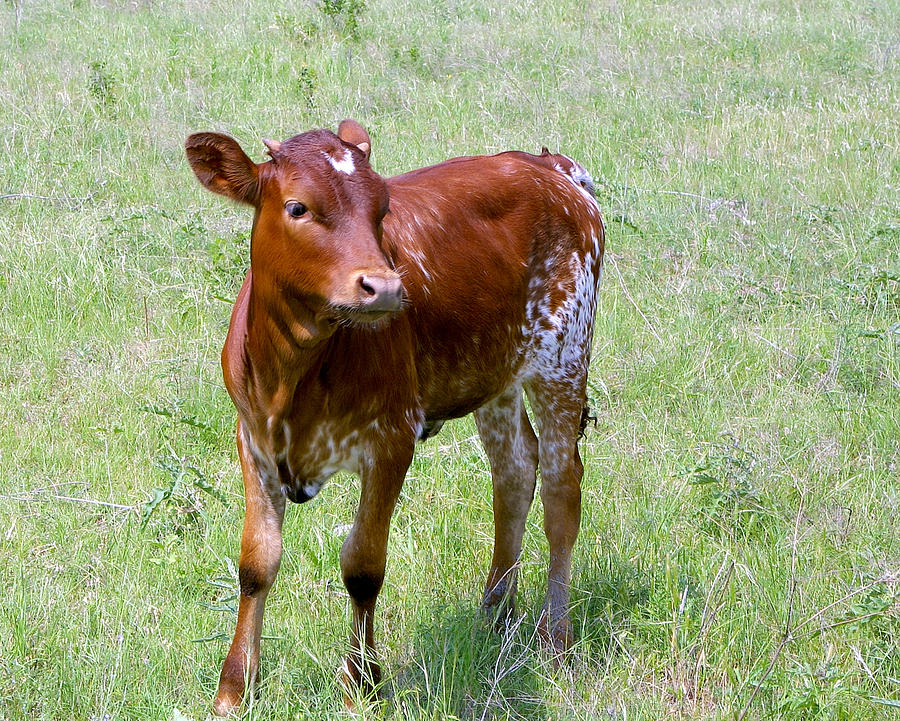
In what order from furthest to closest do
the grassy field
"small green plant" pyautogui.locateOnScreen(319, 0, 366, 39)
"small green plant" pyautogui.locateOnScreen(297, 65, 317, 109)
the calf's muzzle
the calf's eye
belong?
"small green plant" pyautogui.locateOnScreen(319, 0, 366, 39) < "small green plant" pyautogui.locateOnScreen(297, 65, 317, 109) < the grassy field < the calf's eye < the calf's muzzle

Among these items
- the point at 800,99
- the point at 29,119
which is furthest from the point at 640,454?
the point at 800,99

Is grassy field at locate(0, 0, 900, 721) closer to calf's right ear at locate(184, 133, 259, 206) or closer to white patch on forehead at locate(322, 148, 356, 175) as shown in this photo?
calf's right ear at locate(184, 133, 259, 206)

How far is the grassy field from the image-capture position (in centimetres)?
386

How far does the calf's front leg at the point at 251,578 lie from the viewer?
3602 millimetres

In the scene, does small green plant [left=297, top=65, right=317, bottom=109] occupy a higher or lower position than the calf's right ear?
lower

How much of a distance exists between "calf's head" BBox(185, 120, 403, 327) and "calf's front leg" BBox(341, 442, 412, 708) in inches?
25.1

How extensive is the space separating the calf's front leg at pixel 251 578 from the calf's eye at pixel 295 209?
2.96 feet

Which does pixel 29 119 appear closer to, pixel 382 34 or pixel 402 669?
pixel 382 34

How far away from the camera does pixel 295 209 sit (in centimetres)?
324

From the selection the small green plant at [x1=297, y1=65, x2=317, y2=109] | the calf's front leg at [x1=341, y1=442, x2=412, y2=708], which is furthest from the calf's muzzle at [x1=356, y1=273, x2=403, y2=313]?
the small green plant at [x1=297, y1=65, x2=317, y2=109]

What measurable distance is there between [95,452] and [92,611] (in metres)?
1.36

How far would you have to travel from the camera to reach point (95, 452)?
5.24m

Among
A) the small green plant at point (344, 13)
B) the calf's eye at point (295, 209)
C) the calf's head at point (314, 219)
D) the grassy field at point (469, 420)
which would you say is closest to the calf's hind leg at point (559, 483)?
the grassy field at point (469, 420)

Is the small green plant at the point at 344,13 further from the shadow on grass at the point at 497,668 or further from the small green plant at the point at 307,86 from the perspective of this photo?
the shadow on grass at the point at 497,668
